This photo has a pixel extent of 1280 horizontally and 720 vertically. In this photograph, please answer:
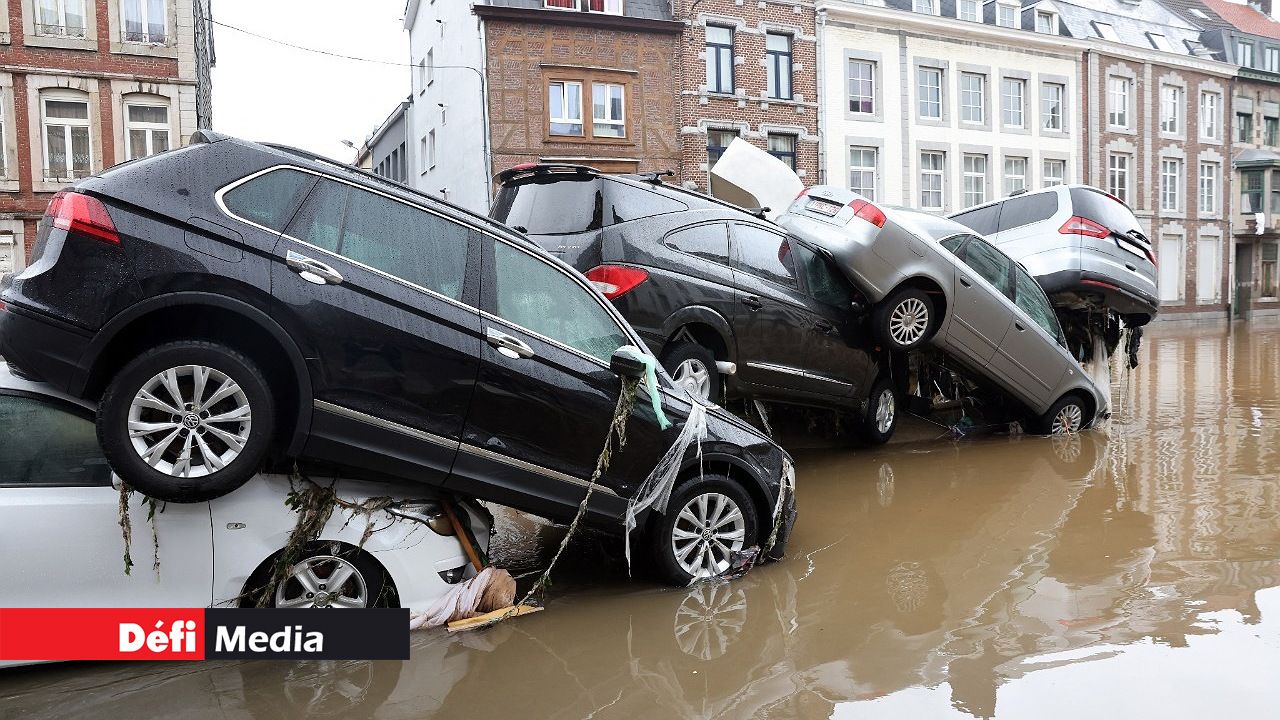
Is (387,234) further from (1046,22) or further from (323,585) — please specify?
(1046,22)

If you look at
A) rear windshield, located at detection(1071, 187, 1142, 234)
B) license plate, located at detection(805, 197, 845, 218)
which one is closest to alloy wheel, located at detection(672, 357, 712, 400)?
license plate, located at detection(805, 197, 845, 218)

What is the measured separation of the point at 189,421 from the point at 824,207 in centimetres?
624

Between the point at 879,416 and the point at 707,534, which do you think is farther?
the point at 879,416

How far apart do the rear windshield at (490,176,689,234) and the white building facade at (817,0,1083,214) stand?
72.0 ft

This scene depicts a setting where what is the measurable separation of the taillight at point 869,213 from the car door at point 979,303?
95 centimetres

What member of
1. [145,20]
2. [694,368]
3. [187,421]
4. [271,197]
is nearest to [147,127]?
[145,20]

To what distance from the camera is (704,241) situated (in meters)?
7.71

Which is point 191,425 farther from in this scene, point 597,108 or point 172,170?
point 597,108

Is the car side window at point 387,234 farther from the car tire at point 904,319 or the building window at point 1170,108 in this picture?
the building window at point 1170,108

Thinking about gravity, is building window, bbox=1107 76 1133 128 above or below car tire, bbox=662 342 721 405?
above

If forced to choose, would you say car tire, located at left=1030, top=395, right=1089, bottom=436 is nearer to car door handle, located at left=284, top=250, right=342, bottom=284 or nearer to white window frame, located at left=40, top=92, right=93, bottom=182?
car door handle, located at left=284, top=250, right=342, bottom=284

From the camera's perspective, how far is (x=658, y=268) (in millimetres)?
7234

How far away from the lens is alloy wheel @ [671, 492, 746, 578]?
5344mm

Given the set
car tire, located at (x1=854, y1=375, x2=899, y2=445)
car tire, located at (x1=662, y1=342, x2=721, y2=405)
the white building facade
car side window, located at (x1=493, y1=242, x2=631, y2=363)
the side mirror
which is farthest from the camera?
the white building facade
